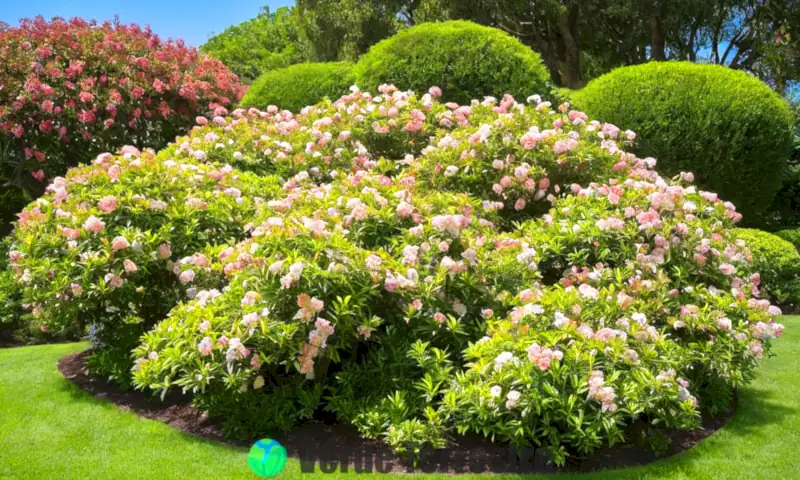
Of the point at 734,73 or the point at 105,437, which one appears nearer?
the point at 105,437

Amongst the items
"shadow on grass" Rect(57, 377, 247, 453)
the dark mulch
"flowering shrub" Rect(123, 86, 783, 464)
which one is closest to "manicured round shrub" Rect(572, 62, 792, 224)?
"flowering shrub" Rect(123, 86, 783, 464)

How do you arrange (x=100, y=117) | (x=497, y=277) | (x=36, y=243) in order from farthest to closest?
(x=100, y=117) → (x=36, y=243) → (x=497, y=277)

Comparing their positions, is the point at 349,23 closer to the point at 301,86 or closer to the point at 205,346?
the point at 301,86

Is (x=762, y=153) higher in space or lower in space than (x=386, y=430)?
higher

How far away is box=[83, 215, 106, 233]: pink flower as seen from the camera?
589cm

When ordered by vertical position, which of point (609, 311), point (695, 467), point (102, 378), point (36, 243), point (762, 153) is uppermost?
point (762, 153)

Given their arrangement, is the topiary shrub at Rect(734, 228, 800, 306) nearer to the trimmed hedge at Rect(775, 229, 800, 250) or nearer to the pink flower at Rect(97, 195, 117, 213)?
the trimmed hedge at Rect(775, 229, 800, 250)

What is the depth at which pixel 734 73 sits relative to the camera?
10.2 metres

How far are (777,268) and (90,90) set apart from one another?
10.4 metres

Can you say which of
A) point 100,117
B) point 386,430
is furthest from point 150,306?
point 100,117

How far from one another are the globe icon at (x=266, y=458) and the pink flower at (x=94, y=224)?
2217 millimetres

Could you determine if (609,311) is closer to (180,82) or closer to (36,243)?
(36,243)

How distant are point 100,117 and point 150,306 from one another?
18.8 ft

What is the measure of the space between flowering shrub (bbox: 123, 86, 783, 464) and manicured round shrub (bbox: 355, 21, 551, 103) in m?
2.55
